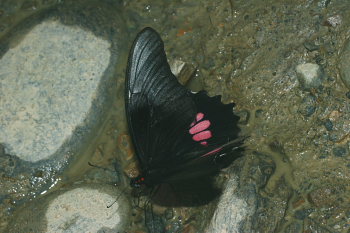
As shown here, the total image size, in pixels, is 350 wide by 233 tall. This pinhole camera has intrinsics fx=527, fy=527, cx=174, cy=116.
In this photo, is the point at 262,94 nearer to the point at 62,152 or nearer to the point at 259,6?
the point at 259,6

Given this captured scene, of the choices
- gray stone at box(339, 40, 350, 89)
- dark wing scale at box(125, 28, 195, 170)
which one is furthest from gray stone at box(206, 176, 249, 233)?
gray stone at box(339, 40, 350, 89)

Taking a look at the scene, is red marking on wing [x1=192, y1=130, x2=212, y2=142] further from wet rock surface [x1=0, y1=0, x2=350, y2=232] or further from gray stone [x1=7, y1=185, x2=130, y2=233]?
gray stone [x1=7, y1=185, x2=130, y2=233]

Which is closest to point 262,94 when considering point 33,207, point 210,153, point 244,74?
point 244,74

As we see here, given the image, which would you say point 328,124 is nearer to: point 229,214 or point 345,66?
point 345,66

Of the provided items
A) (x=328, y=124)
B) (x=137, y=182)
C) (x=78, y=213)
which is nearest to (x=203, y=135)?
(x=137, y=182)

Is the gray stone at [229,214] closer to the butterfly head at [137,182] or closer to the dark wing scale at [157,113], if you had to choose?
the dark wing scale at [157,113]
